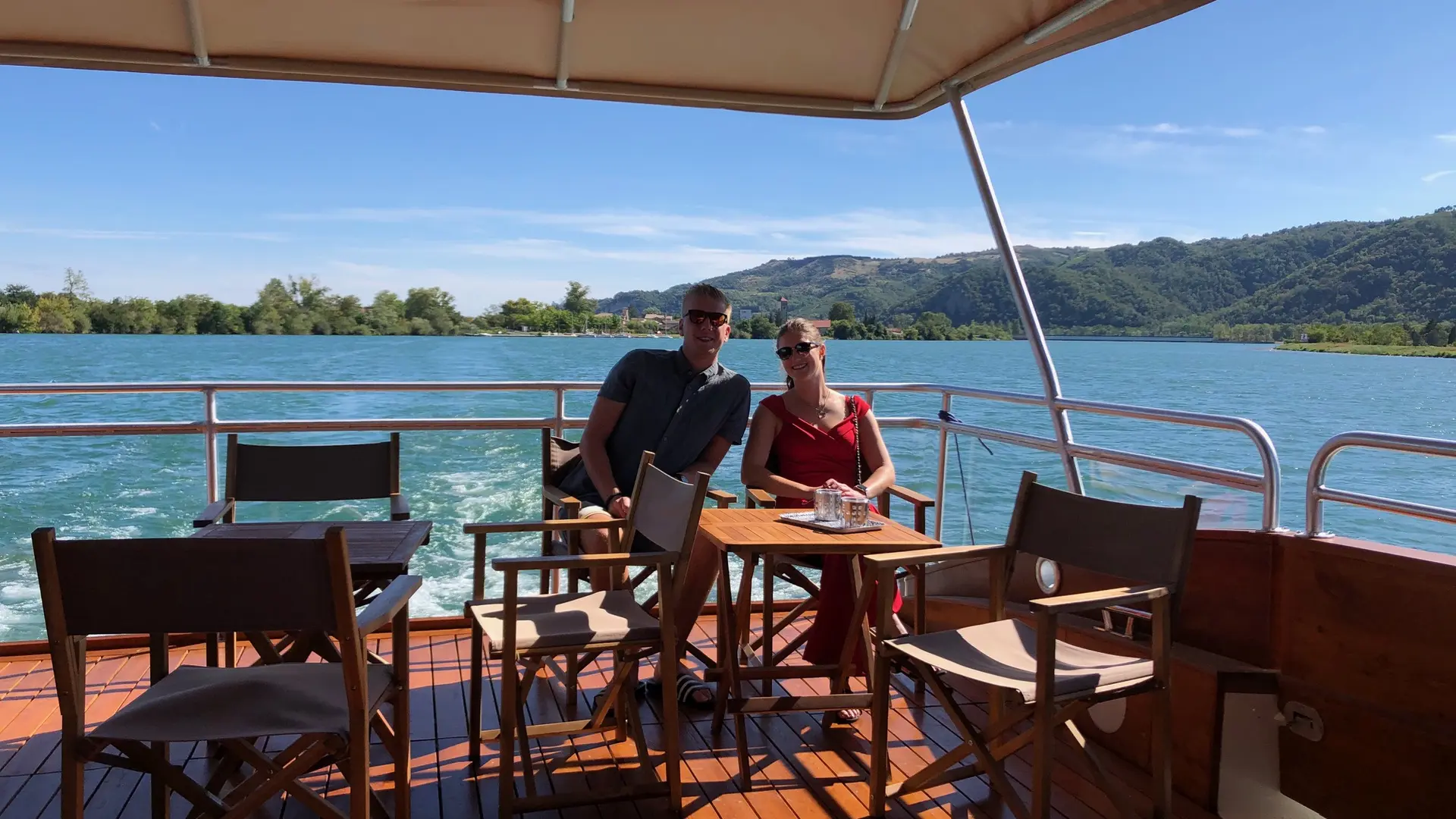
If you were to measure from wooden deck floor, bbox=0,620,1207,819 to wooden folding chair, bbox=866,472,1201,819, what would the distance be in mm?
187

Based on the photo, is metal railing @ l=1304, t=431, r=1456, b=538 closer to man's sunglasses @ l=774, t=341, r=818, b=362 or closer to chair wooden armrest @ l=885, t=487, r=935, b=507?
chair wooden armrest @ l=885, t=487, r=935, b=507

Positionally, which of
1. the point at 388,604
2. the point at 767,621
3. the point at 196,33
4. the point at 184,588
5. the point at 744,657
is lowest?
the point at 744,657

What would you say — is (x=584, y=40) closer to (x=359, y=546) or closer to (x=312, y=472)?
(x=312, y=472)

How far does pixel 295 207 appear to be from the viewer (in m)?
46.6

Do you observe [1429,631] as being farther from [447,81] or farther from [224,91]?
[224,91]

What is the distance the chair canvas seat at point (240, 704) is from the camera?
5.72 feet

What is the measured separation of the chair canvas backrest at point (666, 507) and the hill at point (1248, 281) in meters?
0.93

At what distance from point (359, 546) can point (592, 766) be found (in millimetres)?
895

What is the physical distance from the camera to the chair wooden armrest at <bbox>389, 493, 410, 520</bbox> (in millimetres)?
3014

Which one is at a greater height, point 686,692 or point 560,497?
point 560,497

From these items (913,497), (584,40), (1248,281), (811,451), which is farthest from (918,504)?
(1248,281)

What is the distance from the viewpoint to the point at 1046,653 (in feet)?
6.82

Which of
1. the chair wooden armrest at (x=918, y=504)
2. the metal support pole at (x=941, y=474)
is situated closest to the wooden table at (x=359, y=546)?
the chair wooden armrest at (x=918, y=504)

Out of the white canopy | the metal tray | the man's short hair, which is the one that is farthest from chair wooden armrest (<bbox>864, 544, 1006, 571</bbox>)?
the white canopy
